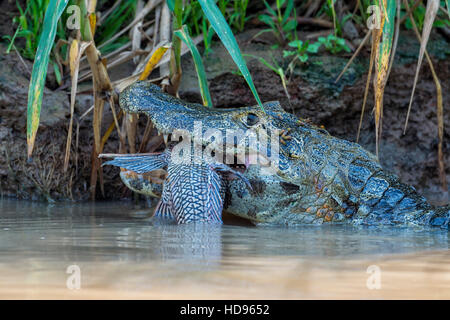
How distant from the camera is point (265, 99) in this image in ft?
14.9

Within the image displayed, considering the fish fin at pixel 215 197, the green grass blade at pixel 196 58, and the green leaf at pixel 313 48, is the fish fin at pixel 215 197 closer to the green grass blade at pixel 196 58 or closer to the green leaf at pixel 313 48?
the green grass blade at pixel 196 58

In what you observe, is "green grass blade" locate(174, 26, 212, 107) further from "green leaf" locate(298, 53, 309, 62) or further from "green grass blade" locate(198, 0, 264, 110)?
"green leaf" locate(298, 53, 309, 62)

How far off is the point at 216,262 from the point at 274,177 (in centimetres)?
127

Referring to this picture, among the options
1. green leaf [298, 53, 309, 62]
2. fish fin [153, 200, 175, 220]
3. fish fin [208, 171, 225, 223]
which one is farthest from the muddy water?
green leaf [298, 53, 309, 62]

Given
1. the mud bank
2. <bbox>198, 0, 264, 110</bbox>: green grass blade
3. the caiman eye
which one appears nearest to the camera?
<bbox>198, 0, 264, 110</bbox>: green grass blade

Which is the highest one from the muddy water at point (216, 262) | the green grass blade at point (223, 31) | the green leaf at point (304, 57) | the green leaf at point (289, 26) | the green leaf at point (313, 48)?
the green leaf at point (289, 26)

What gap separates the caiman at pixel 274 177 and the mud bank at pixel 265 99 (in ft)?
3.59

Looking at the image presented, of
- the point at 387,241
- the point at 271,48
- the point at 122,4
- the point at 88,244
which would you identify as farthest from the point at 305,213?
the point at 122,4

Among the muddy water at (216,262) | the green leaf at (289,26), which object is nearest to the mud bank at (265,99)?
the green leaf at (289,26)

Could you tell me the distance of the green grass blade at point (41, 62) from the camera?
260cm

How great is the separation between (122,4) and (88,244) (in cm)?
320

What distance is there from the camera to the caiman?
3051mm

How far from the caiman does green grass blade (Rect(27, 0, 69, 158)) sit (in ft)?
1.95

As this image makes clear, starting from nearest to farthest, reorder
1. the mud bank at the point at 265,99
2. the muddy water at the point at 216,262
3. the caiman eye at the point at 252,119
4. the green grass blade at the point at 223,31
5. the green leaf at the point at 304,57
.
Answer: the muddy water at the point at 216,262, the green grass blade at the point at 223,31, the caiman eye at the point at 252,119, the mud bank at the point at 265,99, the green leaf at the point at 304,57
